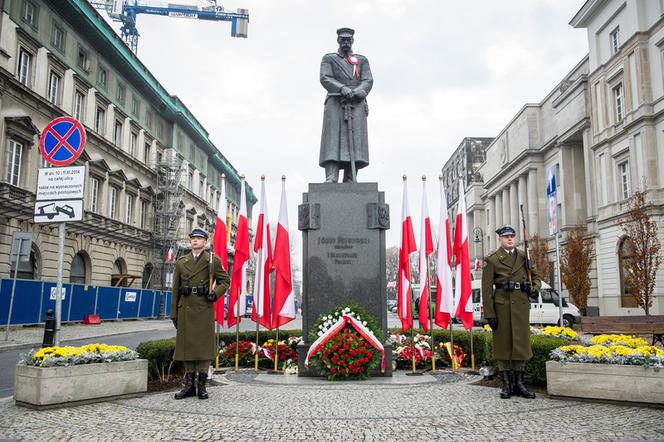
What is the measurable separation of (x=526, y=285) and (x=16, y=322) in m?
19.8

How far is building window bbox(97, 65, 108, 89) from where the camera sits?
34219mm

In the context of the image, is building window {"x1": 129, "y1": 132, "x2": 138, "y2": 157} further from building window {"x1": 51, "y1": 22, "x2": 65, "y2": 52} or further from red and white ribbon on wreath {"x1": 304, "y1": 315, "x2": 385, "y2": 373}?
red and white ribbon on wreath {"x1": 304, "y1": 315, "x2": 385, "y2": 373}

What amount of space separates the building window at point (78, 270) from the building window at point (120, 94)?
1143 cm

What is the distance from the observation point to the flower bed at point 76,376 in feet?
20.7

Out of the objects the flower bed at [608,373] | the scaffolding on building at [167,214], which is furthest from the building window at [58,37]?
the flower bed at [608,373]

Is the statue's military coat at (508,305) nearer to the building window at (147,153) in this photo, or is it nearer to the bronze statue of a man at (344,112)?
the bronze statue of a man at (344,112)

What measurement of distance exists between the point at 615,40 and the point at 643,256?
16443 millimetres

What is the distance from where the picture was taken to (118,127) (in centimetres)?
3747

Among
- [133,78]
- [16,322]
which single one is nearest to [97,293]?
[16,322]

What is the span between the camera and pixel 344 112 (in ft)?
34.9

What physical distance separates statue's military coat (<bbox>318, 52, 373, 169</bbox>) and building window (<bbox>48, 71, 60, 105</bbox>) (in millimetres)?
22578

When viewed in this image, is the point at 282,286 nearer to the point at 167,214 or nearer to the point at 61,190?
the point at 61,190

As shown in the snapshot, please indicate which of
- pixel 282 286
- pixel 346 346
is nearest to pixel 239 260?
pixel 282 286

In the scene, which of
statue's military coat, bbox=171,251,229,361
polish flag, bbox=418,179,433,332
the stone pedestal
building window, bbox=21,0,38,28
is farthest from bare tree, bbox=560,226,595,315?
building window, bbox=21,0,38,28
